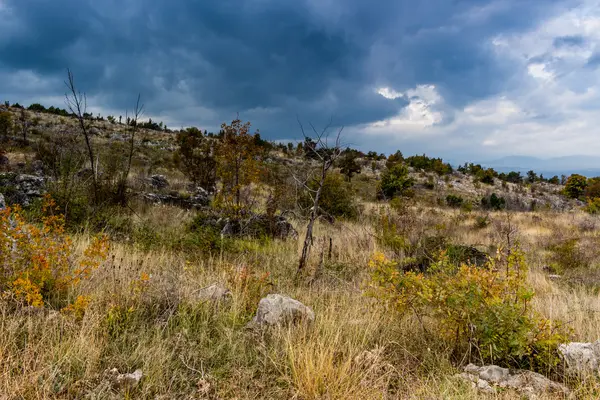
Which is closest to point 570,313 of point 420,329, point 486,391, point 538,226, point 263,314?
point 420,329

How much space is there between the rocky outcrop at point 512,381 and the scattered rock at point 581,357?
0.30 metres

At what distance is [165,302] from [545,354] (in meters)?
3.88

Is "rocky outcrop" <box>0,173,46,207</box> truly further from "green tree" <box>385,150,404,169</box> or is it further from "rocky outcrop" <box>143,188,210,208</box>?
"green tree" <box>385,150,404,169</box>

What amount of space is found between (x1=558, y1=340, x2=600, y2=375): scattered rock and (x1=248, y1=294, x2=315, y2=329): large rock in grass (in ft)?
7.79

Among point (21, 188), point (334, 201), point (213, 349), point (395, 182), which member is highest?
point (395, 182)

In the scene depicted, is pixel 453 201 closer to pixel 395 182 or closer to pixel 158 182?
pixel 395 182

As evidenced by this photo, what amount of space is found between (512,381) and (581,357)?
801 mm

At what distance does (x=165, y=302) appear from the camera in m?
3.74

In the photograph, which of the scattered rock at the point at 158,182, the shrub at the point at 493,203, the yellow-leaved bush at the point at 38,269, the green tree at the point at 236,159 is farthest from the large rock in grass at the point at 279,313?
the shrub at the point at 493,203

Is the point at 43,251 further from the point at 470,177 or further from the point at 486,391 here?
the point at 470,177

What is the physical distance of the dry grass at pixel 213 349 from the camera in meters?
2.49

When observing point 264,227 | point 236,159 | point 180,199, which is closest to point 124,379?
point 264,227

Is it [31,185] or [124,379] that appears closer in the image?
[124,379]

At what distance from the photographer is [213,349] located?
308 cm
